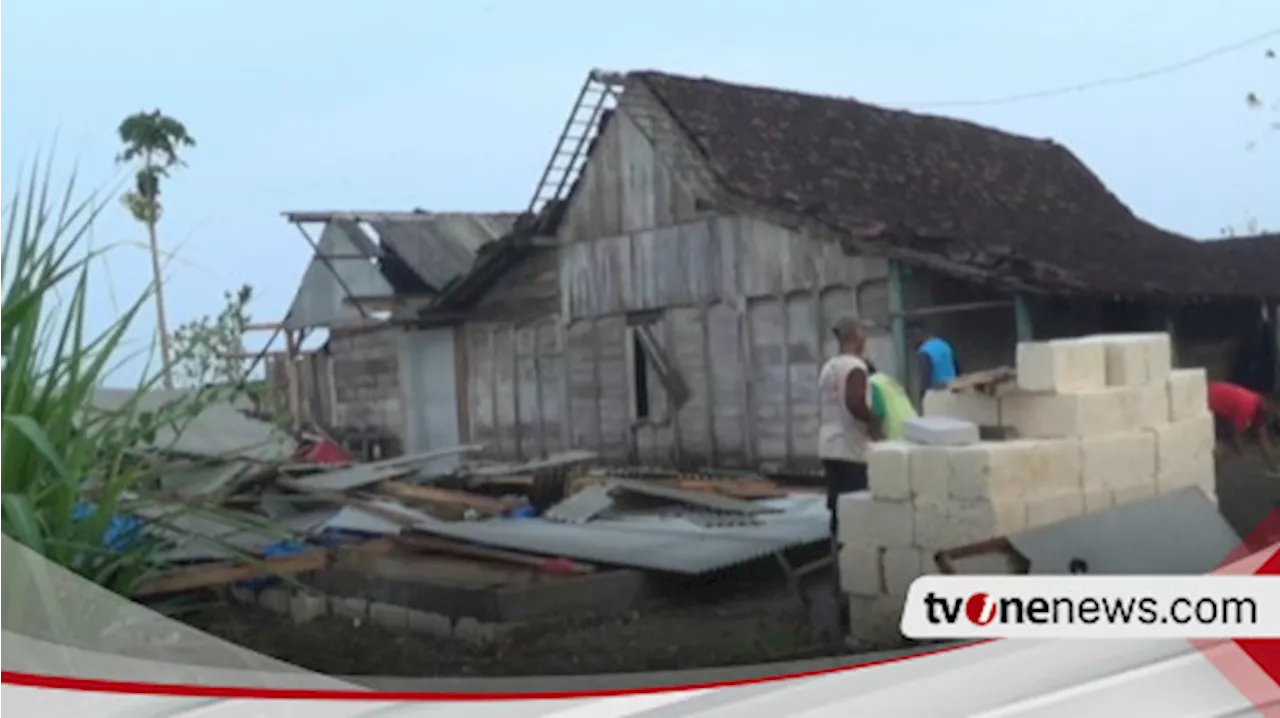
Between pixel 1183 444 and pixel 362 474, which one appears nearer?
pixel 362 474

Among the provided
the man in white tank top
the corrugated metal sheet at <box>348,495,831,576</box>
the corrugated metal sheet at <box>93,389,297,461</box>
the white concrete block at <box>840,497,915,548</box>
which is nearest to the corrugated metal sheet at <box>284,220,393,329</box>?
the corrugated metal sheet at <box>93,389,297,461</box>

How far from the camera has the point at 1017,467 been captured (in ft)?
5.16

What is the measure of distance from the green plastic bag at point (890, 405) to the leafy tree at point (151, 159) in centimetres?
72

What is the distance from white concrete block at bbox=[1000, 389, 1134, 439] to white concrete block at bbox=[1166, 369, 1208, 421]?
0.16ft

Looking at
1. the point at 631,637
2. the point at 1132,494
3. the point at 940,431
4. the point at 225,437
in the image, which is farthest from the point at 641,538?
the point at 1132,494

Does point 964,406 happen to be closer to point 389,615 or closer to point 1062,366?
point 1062,366

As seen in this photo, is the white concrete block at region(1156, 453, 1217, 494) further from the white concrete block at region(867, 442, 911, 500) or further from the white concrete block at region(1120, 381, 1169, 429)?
the white concrete block at region(867, 442, 911, 500)

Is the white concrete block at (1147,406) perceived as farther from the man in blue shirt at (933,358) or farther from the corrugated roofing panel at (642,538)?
the corrugated roofing panel at (642,538)

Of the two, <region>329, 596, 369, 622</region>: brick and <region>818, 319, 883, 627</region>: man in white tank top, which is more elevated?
<region>818, 319, 883, 627</region>: man in white tank top

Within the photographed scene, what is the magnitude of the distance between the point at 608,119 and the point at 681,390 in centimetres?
31

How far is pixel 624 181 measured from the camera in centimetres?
150

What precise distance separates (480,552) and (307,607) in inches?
8.1

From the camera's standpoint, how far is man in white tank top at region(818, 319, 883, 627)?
57.9 inches

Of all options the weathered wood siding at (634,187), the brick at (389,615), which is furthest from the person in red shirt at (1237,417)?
the brick at (389,615)
